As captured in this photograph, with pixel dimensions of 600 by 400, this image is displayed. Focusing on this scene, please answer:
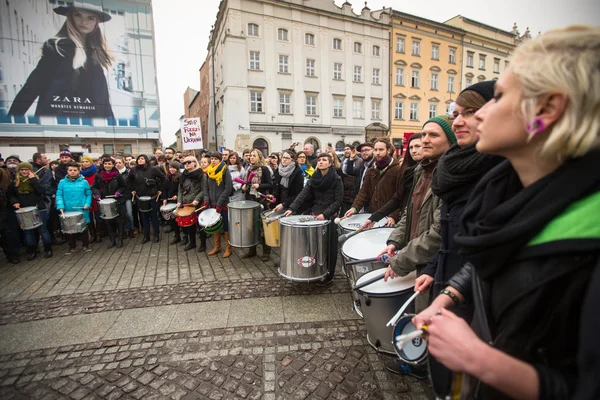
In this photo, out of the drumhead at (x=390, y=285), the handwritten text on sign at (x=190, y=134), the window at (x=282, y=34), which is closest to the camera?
the drumhead at (x=390, y=285)

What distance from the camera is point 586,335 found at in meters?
0.67

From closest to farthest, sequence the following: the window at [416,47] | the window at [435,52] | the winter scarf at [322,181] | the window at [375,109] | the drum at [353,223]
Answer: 1. the drum at [353,223]
2. the winter scarf at [322,181]
3. the window at [375,109]
4. the window at [416,47]
5. the window at [435,52]

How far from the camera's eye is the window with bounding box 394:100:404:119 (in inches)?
1265

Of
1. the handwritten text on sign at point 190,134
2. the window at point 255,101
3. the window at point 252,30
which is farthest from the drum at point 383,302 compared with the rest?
the window at point 252,30

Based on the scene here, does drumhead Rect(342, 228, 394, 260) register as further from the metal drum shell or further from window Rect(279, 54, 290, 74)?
window Rect(279, 54, 290, 74)

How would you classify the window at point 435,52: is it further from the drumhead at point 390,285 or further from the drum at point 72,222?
the drumhead at point 390,285

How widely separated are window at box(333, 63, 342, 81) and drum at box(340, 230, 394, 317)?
1125 inches

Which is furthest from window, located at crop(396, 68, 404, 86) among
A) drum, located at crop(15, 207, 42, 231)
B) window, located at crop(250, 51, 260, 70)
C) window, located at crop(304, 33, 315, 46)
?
drum, located at crop(15, 207, 42, 231)

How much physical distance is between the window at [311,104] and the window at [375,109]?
22.3 feet

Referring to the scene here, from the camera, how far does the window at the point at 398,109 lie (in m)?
32.1

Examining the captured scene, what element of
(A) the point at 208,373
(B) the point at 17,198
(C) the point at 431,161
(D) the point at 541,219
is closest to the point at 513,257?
(D) the point at 541,219

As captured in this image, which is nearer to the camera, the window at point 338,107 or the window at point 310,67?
the window at point 310,67

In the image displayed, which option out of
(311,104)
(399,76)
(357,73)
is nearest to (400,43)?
(399,76)

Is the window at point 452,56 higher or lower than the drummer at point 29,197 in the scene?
higher
